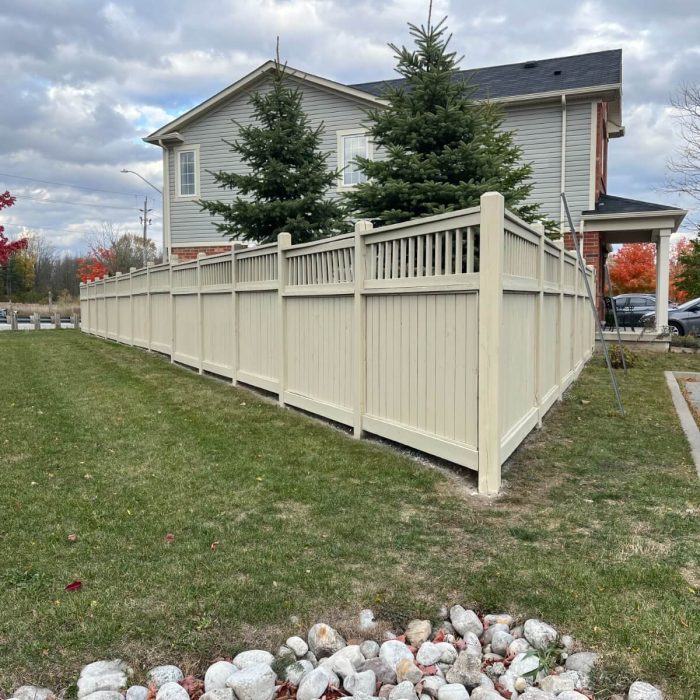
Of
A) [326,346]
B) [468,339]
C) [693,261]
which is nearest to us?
[468,339]

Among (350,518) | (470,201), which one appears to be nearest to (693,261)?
(470,201)

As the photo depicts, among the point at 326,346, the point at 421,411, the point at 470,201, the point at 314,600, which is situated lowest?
the point at 314,600

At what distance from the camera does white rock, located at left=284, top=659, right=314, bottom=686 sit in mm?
2254

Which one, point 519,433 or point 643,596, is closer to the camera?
point 643,596

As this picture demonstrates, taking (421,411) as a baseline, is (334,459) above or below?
below

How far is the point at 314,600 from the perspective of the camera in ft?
8.86


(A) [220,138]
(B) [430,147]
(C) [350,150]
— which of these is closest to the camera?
(B) [430,147]

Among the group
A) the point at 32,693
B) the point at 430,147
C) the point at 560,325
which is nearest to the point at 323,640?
the point at 32,693

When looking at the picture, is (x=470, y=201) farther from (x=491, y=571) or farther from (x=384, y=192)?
(x=491, y=571)

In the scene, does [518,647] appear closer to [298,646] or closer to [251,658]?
[298,646]

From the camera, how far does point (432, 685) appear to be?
224 cm

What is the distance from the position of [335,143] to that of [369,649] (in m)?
15.2

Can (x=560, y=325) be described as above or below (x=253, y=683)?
above

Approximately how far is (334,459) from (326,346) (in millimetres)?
1399
